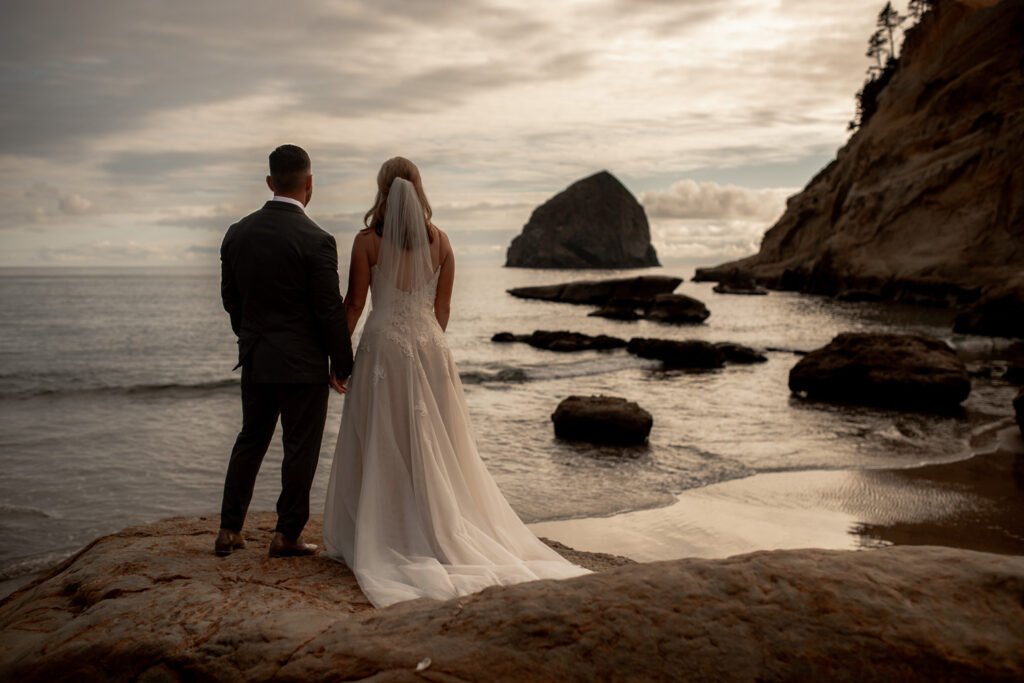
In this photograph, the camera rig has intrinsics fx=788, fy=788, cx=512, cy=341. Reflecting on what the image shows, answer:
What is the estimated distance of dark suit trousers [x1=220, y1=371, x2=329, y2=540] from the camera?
4270 mm

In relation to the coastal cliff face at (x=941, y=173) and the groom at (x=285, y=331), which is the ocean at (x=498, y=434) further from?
the coastal cliff face at (x=941, y=173)

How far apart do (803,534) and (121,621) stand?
20.0 feet

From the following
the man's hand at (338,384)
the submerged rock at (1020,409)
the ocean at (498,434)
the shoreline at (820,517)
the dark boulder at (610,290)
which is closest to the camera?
the man's hand at (338,384)

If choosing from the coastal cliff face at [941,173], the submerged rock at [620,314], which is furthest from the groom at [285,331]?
the coastal cliff face at [941,173]

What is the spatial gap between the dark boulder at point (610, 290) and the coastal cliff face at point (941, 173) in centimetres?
1195

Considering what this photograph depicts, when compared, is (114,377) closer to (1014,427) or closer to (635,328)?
(1014,427)

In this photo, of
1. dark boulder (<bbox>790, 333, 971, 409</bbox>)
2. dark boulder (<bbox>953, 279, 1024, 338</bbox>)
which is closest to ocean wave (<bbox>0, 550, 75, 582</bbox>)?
dark boulder (<bbox>790, 333, 971, 409</bbox>)

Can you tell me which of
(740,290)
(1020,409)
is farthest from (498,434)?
(740,290)

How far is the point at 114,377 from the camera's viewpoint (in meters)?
21.4

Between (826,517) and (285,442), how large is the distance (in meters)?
6.00

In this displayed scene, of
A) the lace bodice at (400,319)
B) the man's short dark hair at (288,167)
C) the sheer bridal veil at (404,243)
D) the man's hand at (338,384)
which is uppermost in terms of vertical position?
the man's short dark hair at (288,167)

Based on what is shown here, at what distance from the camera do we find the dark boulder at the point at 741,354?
2330 centimetres

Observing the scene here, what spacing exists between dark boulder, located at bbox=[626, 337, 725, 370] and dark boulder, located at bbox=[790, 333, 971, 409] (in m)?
5.48

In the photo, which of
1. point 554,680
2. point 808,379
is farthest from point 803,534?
point 808,379
